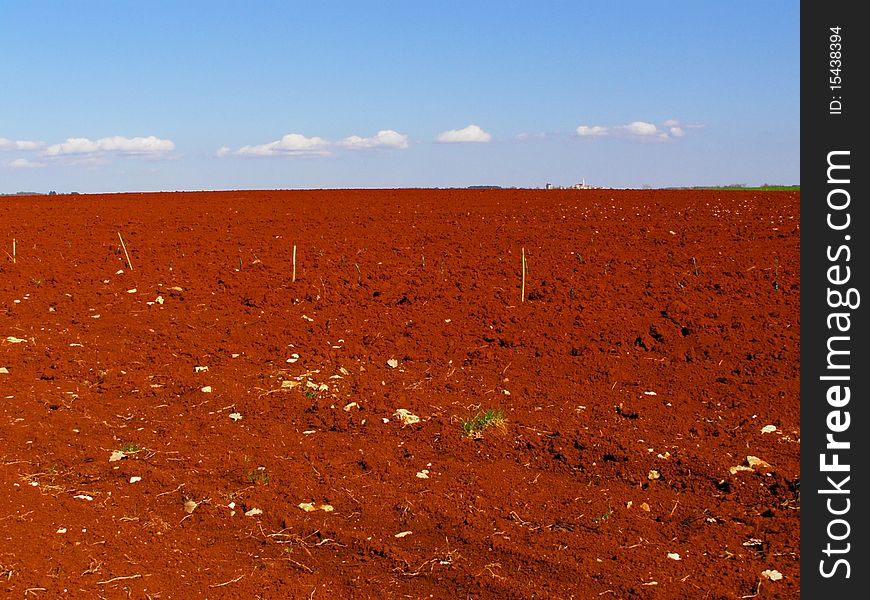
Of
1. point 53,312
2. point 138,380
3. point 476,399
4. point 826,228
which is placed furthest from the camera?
point 53,312

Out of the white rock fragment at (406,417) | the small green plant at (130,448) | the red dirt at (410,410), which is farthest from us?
the white rock fragment at (406,417)

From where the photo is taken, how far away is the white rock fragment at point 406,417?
25.0ft

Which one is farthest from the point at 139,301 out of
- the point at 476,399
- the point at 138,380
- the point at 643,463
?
the point at 643,463

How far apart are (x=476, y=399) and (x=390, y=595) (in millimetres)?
3573

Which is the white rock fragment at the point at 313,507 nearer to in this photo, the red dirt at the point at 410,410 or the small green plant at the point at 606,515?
the red dirt at the point at 410,410

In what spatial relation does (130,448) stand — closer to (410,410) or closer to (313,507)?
(313,507)

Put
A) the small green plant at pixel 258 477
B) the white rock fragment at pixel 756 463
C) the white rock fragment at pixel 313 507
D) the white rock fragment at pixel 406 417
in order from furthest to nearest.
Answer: the white rock fragment at pixel 406 417, the white rock fragment at pixel 756 463, the small green plant at pixel 258 477, the white rock fragment at pixel 313 507

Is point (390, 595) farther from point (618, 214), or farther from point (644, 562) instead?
point (618, 214)

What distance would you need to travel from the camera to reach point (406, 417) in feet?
25.2

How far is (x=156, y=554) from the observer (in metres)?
5.22

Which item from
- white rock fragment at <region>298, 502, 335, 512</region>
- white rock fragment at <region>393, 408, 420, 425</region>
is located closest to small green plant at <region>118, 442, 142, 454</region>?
white rock fragment at <region>298, 502, 335, 512</region>

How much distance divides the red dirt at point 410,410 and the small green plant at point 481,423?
0.16 ft

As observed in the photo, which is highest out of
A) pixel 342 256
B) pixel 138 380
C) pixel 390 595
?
pixel 342 256

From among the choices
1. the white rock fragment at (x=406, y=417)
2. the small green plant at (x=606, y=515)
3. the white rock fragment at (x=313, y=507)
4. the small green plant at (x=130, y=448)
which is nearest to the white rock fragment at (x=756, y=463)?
the small green plant at (x=606, y=515)
